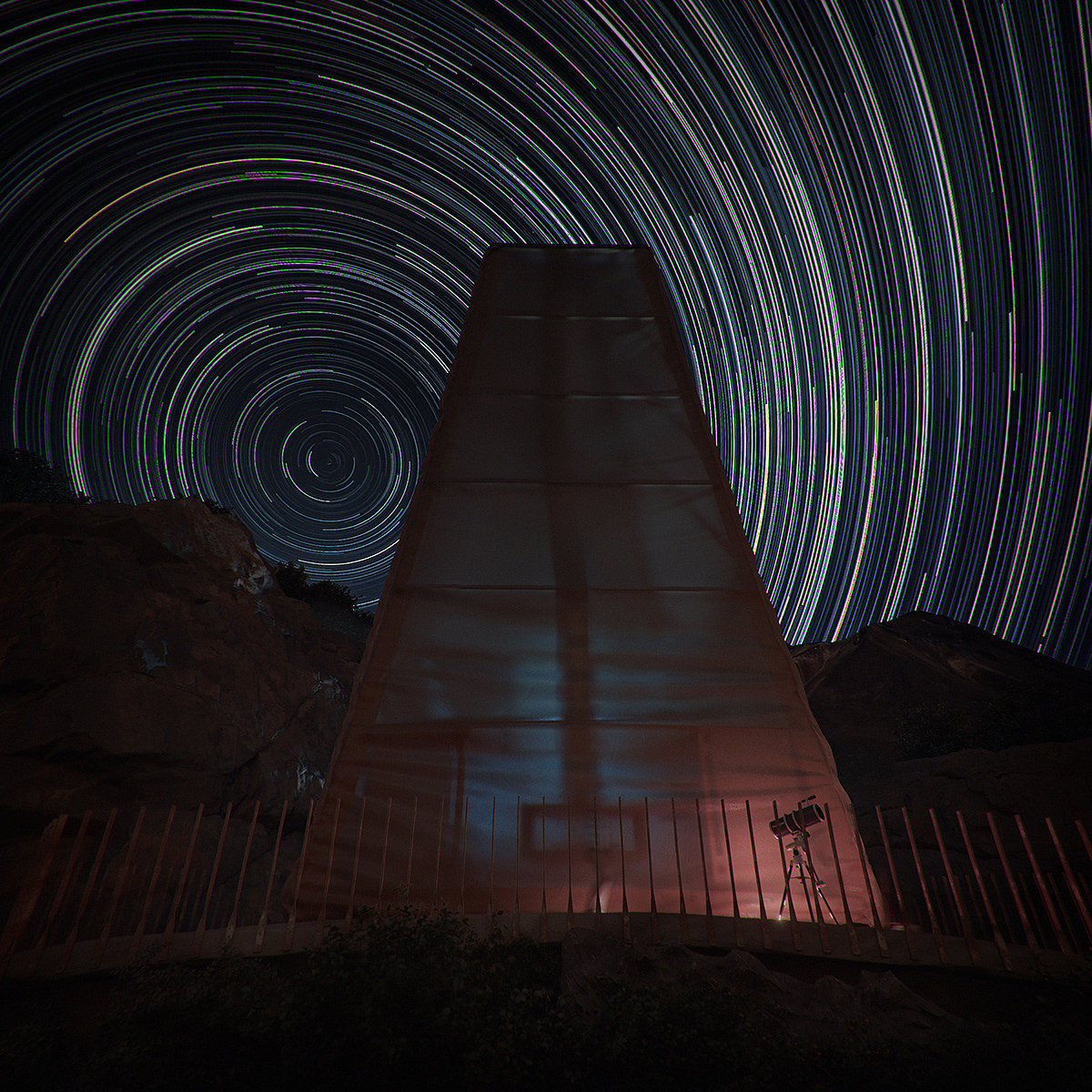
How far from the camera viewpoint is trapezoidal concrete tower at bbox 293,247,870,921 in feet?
21.9

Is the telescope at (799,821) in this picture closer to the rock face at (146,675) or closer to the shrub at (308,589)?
the rock face at (146,675)

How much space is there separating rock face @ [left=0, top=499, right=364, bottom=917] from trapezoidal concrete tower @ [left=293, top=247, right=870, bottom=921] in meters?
4.78

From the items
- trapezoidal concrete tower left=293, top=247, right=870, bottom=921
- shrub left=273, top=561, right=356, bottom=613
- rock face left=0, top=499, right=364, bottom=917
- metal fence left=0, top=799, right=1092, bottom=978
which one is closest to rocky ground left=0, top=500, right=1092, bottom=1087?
rock face left=0, top=499, right=364, bottom=917

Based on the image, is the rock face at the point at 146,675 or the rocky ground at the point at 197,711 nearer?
the rocky ground at the point at 197,711

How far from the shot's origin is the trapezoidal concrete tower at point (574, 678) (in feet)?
21.9

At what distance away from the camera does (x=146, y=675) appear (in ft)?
34.0

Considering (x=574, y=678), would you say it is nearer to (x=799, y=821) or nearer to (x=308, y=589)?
(x=799, y=821)

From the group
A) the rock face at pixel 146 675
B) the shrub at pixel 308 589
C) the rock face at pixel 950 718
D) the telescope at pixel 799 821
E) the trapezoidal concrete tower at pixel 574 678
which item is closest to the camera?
the telescope at pixel 799 821

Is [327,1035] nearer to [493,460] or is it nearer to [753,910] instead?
[753,910]

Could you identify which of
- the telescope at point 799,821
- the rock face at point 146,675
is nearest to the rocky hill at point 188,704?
the rock face at point 146,675

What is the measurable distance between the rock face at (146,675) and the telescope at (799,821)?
8400 mm

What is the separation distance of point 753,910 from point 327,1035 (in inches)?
193

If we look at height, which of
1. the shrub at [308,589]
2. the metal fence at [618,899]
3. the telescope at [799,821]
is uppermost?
the shrub at [308,589]

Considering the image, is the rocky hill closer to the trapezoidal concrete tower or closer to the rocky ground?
the rocky ground
